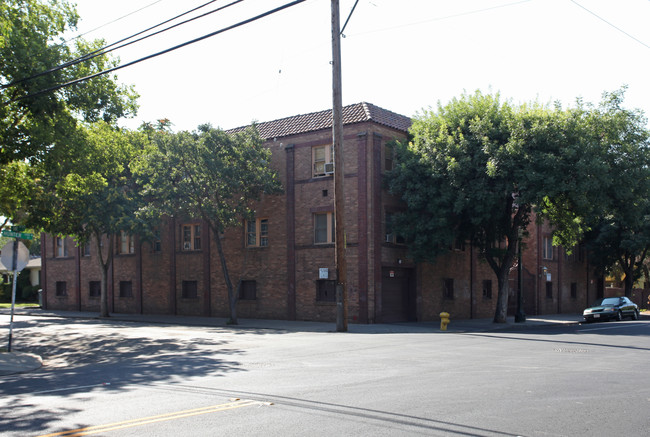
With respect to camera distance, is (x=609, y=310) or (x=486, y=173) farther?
(x=609, y=310)

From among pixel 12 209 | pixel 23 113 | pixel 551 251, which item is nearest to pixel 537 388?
pixel 23 113

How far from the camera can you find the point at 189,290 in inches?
1341

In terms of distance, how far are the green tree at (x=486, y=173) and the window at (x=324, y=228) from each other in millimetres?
3223

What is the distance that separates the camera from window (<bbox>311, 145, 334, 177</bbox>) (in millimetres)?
28391

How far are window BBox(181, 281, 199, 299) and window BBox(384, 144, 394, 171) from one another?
1279 centimetres

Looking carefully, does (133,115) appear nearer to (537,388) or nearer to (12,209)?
(12,209)

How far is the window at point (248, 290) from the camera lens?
3102 centimetres

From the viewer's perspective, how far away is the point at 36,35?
18766 millimetres

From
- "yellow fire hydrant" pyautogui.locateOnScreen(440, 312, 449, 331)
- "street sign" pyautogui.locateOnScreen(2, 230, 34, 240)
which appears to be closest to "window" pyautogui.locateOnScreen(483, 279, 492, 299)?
"yellow fire hydrant" pyautogui.locateOnScreen(440, 312, 449, 331)

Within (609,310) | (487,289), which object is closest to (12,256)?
(487,289)

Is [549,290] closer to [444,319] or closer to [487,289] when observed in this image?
[487,289]

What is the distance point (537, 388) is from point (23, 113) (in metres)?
17.3

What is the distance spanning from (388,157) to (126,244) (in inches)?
720

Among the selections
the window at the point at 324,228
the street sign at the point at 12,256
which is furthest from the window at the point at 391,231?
the street sign at the point at 12,256
